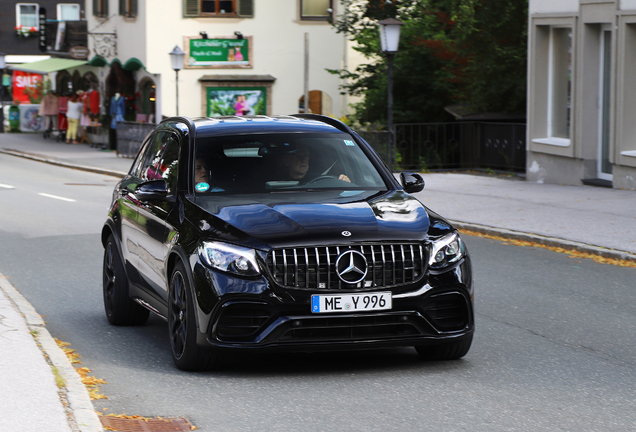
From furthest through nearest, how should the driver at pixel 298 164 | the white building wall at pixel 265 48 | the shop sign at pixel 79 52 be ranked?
the shop sign at pixel 79 52 → the white building wall at pixel 265 48 → the driver at pixel 298 164

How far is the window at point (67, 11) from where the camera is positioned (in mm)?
64812

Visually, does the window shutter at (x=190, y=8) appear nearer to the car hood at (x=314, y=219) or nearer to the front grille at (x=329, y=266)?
the car hood at (x=314, y=219)

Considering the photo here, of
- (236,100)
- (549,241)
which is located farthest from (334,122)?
(236,100)

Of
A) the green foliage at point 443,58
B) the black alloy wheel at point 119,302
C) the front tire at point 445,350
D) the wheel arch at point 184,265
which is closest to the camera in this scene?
the wheel arch at point 184,265

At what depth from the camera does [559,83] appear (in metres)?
22.0

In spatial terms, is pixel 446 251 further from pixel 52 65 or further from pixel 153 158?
pixel 52 65

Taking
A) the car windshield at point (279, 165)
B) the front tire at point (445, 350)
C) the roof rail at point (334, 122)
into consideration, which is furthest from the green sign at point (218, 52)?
the front tire at point (445, 350)

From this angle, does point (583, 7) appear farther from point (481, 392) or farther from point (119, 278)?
point (481, 392)

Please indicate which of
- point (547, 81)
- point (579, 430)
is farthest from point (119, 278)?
point (547, 81)

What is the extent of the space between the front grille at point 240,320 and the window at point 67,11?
200 ft

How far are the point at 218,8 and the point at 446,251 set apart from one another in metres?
33.0

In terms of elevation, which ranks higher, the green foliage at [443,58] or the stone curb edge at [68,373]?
the green foliage at [443,58]

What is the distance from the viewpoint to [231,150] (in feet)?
24.7

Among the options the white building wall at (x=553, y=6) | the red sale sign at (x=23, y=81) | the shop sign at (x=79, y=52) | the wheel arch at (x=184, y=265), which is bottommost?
the wheel arch at (x=184, y=265)
